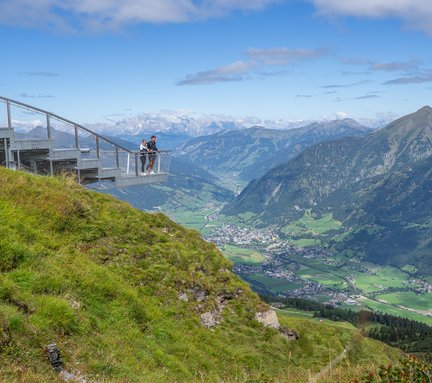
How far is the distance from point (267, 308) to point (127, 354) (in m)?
9.28

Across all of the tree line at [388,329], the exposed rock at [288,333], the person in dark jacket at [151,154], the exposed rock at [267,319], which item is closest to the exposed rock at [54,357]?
the exposed rock at [267,319]

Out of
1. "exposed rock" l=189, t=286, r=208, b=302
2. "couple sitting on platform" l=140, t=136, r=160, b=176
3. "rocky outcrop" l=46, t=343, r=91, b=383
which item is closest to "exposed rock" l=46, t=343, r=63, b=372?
"rocky outcrop" l=46, t=343, r=91, b=383

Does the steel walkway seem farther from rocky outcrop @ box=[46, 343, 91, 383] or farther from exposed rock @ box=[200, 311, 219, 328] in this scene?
rocky outcrop @ box=[46, 343, 91, 383]

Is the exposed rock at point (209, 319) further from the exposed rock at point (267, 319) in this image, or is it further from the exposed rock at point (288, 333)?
→ the exposed rock at point (288, 333)

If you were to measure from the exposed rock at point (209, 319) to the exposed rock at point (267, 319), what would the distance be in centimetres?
220

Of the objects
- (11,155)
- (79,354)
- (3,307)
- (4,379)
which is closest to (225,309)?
(79,354)

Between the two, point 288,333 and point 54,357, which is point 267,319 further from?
point 54,357

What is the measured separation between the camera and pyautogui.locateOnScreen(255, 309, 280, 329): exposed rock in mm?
18625

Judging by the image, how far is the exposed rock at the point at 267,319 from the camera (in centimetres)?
1862

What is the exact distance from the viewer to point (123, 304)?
1376 cm

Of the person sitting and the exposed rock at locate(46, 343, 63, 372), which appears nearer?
the exposed rock at locate(46, 343, 63, 372)

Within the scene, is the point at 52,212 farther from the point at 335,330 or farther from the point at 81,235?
the point at 335,330

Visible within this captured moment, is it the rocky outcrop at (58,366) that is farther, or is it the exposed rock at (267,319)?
the exposed rock at (267,319)

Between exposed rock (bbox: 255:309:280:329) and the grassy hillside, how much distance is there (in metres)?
0.36
